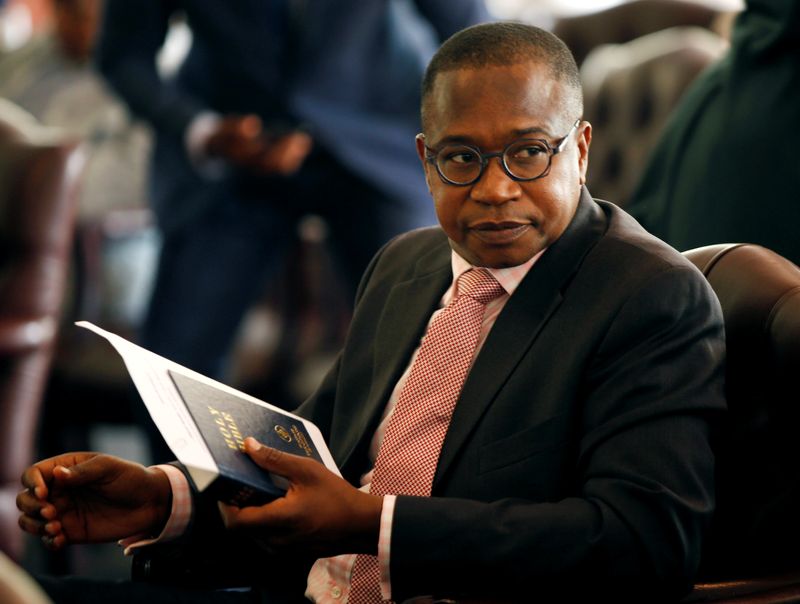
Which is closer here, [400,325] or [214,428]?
[214,428]

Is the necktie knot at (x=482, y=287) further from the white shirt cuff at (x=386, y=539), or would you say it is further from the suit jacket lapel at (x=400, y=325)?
the white shirt cuff at (x=386, y=539)

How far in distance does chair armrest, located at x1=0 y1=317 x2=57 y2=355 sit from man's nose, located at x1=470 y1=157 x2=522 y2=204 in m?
1.97

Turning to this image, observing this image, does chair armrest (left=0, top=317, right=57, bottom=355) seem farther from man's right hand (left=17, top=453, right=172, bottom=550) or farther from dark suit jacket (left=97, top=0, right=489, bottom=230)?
man's right hand (left=17, top=453, right=172, bottom=550)

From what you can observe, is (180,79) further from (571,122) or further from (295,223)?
(571,122)

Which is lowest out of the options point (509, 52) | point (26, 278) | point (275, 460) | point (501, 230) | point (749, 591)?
point (26, 278)

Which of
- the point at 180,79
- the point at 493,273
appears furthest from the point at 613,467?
the point at 180,79

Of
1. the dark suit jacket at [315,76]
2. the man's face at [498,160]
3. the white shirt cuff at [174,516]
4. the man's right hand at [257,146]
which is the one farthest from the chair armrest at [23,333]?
the man's face at [498,160]

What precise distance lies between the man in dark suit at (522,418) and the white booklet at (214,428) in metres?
0.03

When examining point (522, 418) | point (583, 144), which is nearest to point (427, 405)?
point (522, 418)

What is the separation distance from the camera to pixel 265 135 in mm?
2730

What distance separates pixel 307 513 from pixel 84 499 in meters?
0.35

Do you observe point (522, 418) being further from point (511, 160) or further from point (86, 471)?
point (86, 471)

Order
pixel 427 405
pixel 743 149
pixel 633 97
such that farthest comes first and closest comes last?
pixel 633 97, pixel 743 149, pixel 427 405

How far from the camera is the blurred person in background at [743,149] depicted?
1878 mm
